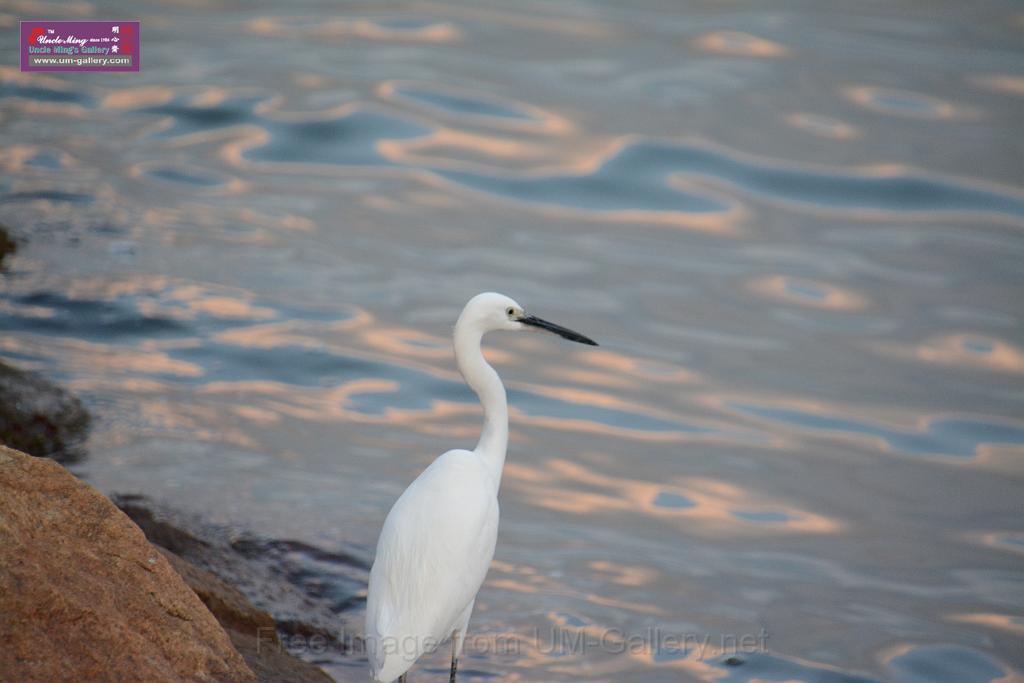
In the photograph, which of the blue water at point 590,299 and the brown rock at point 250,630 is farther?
the blue water at point 590,299

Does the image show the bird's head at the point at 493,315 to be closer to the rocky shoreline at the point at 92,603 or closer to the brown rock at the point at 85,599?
the rocky shoreline at the point at 92,603

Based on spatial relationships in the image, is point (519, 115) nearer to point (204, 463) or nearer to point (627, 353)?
point (627, 353)

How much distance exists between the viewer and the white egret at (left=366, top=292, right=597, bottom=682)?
442 centimetres

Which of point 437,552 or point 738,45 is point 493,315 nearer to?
point 437,552

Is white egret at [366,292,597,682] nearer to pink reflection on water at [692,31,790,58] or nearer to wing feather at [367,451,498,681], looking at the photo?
wing feather at [367,451,498,681]

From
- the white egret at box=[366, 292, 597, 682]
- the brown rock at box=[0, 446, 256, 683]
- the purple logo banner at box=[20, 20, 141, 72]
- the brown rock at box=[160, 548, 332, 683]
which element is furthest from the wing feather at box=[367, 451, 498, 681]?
the purple logo banner at box=[20, 20, 141, 72]

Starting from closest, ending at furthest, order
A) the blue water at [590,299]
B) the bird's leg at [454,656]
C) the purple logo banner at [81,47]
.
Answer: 1. the bird's leg at [454,656]
2. the blue water at [590,299]
3. the purple logo banner at [81,47]

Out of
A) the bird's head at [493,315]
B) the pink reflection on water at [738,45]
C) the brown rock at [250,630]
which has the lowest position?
the brown rock at [250,630]

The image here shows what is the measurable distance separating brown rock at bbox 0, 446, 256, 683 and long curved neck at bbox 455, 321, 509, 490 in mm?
1780

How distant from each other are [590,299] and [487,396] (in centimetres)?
512

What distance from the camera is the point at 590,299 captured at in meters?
10.3

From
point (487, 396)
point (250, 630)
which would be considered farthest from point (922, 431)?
point (250, 630)

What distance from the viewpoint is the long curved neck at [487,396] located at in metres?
5.15

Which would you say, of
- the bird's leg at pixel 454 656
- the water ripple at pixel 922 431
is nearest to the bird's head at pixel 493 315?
the bird's leg at pixel 454 656
